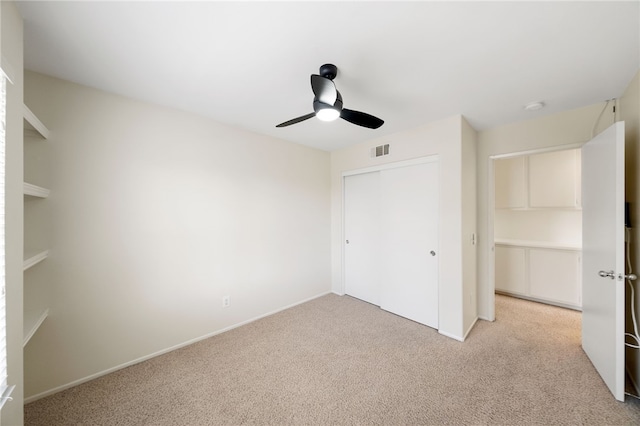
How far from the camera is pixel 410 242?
10.1 ft

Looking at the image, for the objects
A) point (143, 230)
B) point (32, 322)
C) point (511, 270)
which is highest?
point (143, 230)

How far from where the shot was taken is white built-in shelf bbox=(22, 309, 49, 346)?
1.44 metres

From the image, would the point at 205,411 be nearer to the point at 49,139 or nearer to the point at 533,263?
the point at 49,139

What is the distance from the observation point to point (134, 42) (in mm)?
1469

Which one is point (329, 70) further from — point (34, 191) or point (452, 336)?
point (452, 336)

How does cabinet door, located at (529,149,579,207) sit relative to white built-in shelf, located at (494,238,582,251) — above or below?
above

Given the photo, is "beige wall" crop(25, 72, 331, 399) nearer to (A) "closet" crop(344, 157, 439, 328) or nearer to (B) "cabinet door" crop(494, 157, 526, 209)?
(A) "closet" crop(344, 157, 439, 328)

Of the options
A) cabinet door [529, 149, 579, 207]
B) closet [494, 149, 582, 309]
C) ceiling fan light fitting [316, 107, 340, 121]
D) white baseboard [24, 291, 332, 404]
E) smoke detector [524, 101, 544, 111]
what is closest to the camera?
ceiling fan light fitting [316, 107, 340, 121]

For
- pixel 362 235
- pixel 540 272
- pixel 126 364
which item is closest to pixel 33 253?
pixel 126 364

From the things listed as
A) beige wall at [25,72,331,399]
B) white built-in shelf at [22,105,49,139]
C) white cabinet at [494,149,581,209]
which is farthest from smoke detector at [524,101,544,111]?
white built-in shelf at [22,105,49,139]

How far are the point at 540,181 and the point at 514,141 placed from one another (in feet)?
4.95

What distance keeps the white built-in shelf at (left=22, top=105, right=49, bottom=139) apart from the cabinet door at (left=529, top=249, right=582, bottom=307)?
18.2ft

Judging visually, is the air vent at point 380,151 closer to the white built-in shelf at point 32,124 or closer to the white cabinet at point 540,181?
the white cabinet at point 540,181

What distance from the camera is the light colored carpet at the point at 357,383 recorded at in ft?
5.33
